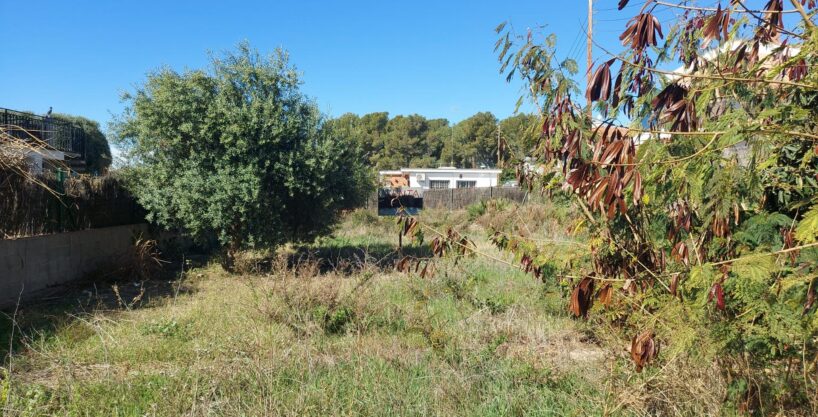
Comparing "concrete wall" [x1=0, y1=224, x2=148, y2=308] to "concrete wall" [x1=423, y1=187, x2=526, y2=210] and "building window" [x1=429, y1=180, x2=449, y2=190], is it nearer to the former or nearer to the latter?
"concrete wall" [x1=423, y1=187, x2=526, y2=210]

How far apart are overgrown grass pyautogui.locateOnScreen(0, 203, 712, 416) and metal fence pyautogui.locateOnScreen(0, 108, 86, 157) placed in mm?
8424

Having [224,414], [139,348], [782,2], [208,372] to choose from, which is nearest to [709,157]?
[782,2]

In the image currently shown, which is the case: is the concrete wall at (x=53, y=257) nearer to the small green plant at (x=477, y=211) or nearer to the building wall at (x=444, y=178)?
the small green plant at (x=477, y=211)

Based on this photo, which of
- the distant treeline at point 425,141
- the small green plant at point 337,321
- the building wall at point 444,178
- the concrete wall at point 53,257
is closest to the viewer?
the small green plant at point 337,321

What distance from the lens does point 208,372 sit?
402 cm

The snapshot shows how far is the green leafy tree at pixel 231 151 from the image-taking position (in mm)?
10242

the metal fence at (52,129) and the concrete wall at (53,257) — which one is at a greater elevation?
the metal fence at (52,129)

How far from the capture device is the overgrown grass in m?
3.64

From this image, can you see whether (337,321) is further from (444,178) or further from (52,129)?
(444,178)

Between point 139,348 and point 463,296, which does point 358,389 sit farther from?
point 463,296

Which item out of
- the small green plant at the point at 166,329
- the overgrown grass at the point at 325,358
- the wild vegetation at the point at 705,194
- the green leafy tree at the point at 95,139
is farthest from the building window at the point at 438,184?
the wild vegetation at the point at 705,194

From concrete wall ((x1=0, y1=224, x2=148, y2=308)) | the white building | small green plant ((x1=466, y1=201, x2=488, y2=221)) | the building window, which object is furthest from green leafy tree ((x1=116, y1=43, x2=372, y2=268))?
the building window

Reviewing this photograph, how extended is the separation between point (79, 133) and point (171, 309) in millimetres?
14354

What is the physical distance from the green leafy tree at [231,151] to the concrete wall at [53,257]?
1320mm
